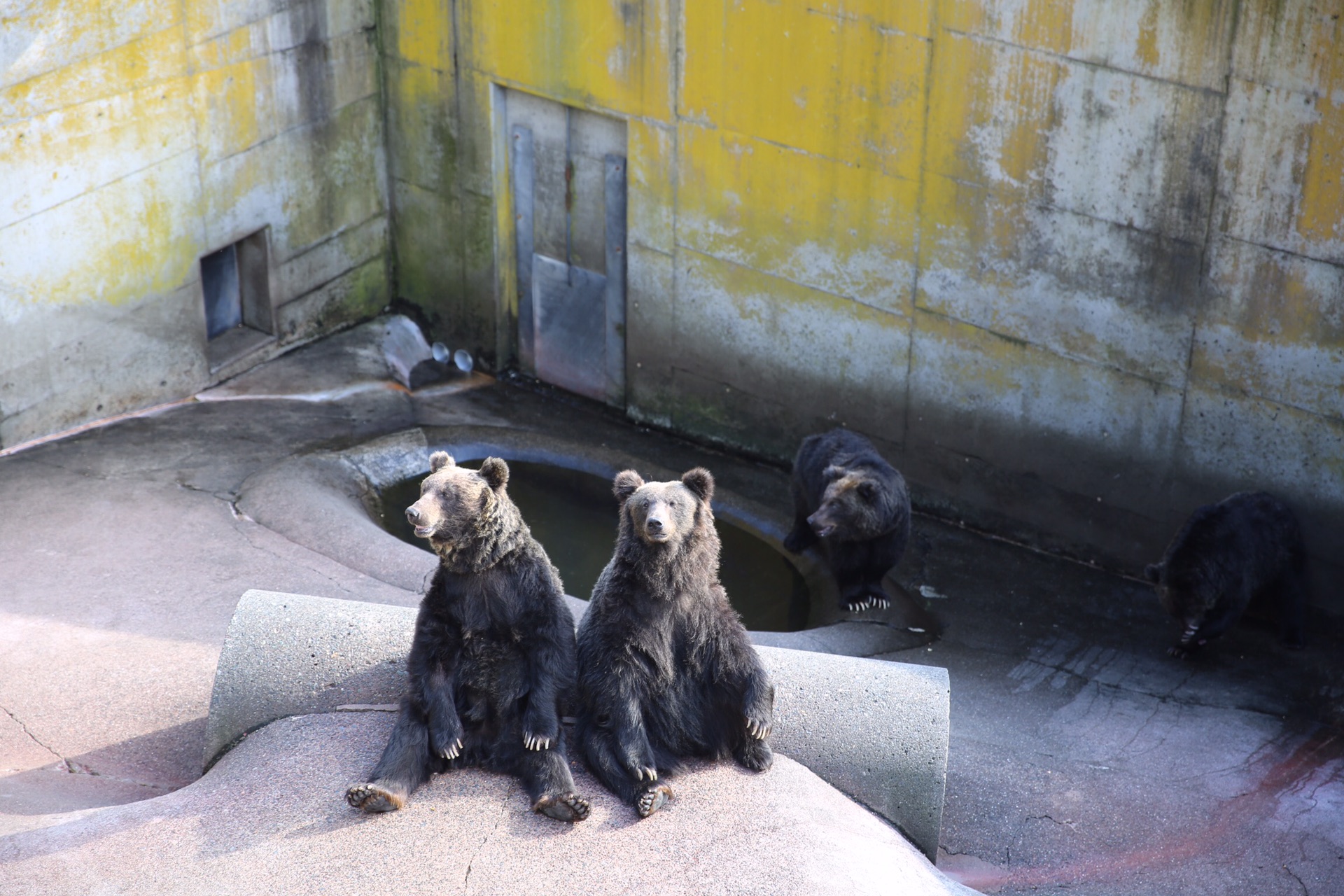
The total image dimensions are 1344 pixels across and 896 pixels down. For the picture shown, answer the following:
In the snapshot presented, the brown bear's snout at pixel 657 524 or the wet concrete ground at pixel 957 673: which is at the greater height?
the brown bear's snout at pixel 657 524

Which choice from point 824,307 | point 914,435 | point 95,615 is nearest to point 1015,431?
point 914,435

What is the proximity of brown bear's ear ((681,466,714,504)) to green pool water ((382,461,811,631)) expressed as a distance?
4384mm

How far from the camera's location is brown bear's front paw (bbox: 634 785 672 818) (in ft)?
20.4

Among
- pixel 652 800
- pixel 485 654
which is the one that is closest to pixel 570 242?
pixel 485 654

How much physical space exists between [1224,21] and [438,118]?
23.3ft

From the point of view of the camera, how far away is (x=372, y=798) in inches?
243

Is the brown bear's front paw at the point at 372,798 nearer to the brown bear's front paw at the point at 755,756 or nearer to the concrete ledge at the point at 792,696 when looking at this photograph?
the concrete ledge at the point at 792,696

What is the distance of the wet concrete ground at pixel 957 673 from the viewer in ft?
24.6

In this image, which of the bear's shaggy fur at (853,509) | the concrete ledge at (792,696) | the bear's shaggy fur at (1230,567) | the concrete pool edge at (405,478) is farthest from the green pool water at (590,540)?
the concrete ledge at (792,696)

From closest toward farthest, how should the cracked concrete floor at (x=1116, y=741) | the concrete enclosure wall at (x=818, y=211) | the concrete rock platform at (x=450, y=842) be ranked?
the concrete rock platform at (x=450, y=842) < the cracked concrete floor at (x=1116, y=741) < the concrete enclosure wall at (x=818, y=211)

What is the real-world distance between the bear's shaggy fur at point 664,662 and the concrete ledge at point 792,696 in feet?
1.36

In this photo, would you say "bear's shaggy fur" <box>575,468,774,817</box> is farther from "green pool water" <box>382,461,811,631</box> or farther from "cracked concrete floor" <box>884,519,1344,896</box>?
"green pool water" <box>382,461,811,631</box>

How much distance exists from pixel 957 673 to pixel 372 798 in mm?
4701

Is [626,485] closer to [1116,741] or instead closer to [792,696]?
[792,696]
